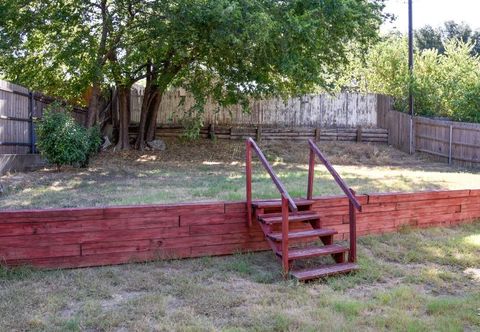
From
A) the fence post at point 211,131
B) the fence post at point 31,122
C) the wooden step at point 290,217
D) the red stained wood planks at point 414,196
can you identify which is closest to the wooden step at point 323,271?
the wooden step at point 290,217

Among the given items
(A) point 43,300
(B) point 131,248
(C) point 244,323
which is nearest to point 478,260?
(C) point 244,323

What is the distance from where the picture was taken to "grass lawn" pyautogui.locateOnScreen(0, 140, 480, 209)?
23.3ft

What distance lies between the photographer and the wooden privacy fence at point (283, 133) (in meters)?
17.9

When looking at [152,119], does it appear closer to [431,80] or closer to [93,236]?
[431,80]

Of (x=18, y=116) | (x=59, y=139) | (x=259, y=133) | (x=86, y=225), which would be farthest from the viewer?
(x=259, y=133)

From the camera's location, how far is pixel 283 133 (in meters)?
18.6

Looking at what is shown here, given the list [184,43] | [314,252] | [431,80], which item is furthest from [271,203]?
[431,80]

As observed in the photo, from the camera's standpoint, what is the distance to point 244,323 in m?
3.60

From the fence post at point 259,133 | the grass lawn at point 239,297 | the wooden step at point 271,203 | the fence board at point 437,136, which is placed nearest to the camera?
the grass lawn at point 239,297

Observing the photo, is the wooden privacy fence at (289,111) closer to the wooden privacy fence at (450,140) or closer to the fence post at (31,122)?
the wooden privacy fence at (450,140)

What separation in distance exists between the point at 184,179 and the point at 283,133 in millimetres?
9452

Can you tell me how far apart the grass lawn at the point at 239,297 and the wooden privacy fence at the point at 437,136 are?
39.2 ft

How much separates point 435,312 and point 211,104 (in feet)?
49.7

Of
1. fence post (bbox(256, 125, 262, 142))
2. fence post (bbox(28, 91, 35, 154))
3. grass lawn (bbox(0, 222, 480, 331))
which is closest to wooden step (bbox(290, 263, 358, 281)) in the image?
grass lawn (bbox(0, 222, 480, 331))
